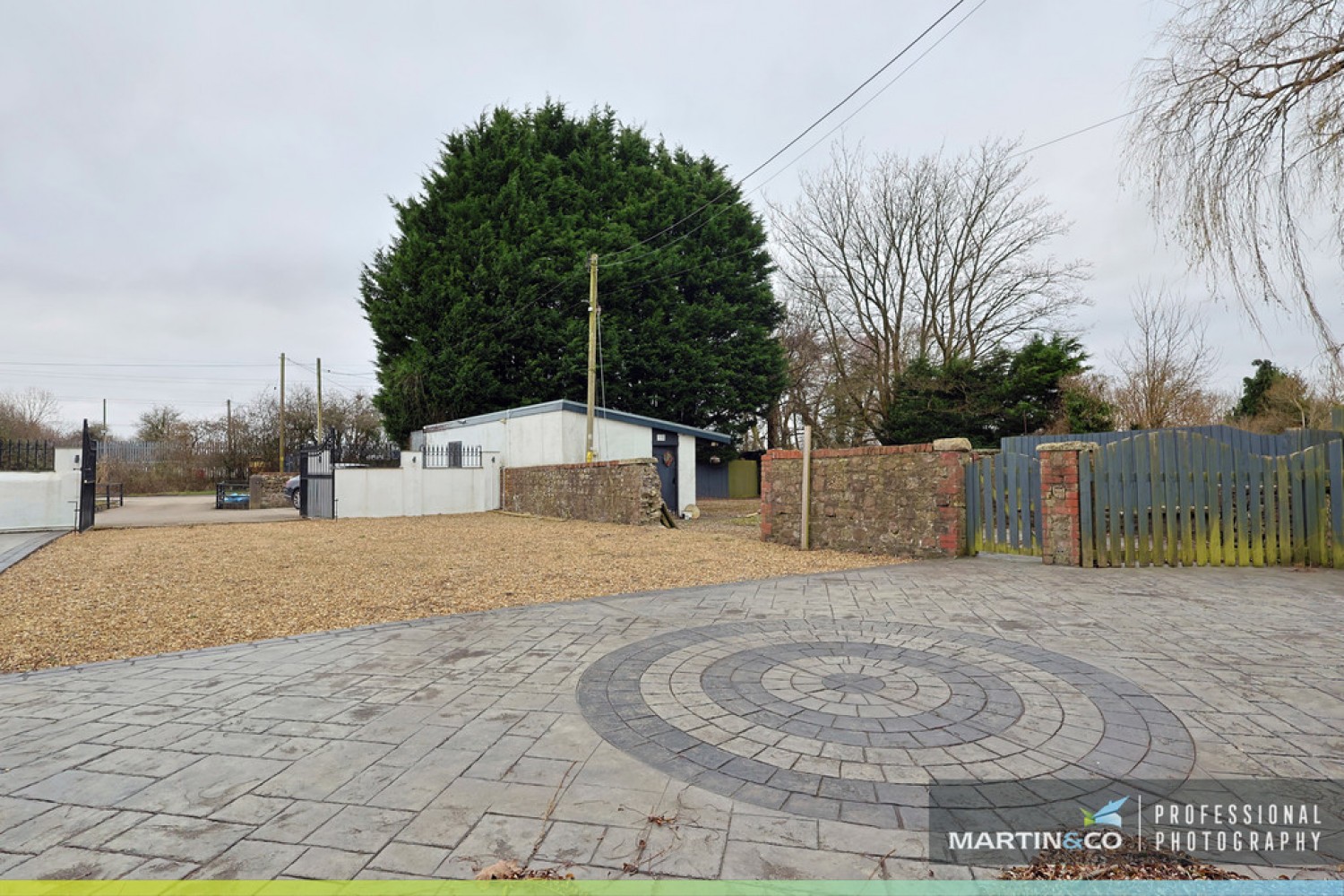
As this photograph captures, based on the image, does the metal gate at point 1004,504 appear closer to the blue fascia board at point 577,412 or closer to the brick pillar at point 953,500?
the brick pillar at point 953,500

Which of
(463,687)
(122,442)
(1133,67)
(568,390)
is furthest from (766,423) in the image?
(122,442)

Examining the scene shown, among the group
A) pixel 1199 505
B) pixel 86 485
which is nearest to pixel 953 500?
pixel 1199 505

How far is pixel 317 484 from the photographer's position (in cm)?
1622

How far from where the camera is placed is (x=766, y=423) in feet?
99.8

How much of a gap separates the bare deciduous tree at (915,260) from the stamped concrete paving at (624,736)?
1861 centimetres

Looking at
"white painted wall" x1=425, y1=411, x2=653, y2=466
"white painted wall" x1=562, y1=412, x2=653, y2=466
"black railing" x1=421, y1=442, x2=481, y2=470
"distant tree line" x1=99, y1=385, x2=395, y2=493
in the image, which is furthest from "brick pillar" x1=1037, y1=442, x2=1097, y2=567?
"distant tree line" x1=99, y1=385, x2=395, y2=493

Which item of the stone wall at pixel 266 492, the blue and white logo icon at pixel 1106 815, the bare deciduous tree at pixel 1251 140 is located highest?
the bare deciduous tree at pixel 1251 140

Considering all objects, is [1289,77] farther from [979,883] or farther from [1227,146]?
[979,883]

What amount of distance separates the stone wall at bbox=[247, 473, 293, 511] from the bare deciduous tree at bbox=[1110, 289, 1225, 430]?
27158 mm

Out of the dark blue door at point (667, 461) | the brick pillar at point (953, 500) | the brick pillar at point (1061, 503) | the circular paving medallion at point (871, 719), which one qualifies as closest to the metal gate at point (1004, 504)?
the brick pillar at point (953, 500)

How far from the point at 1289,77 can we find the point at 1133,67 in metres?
1.25

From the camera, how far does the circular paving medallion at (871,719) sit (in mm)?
2230

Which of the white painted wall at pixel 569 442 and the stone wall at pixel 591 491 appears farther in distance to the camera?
the white painted wall at pixel 569 442

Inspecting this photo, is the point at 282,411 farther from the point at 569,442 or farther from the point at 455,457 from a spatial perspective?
the point at 569,442
